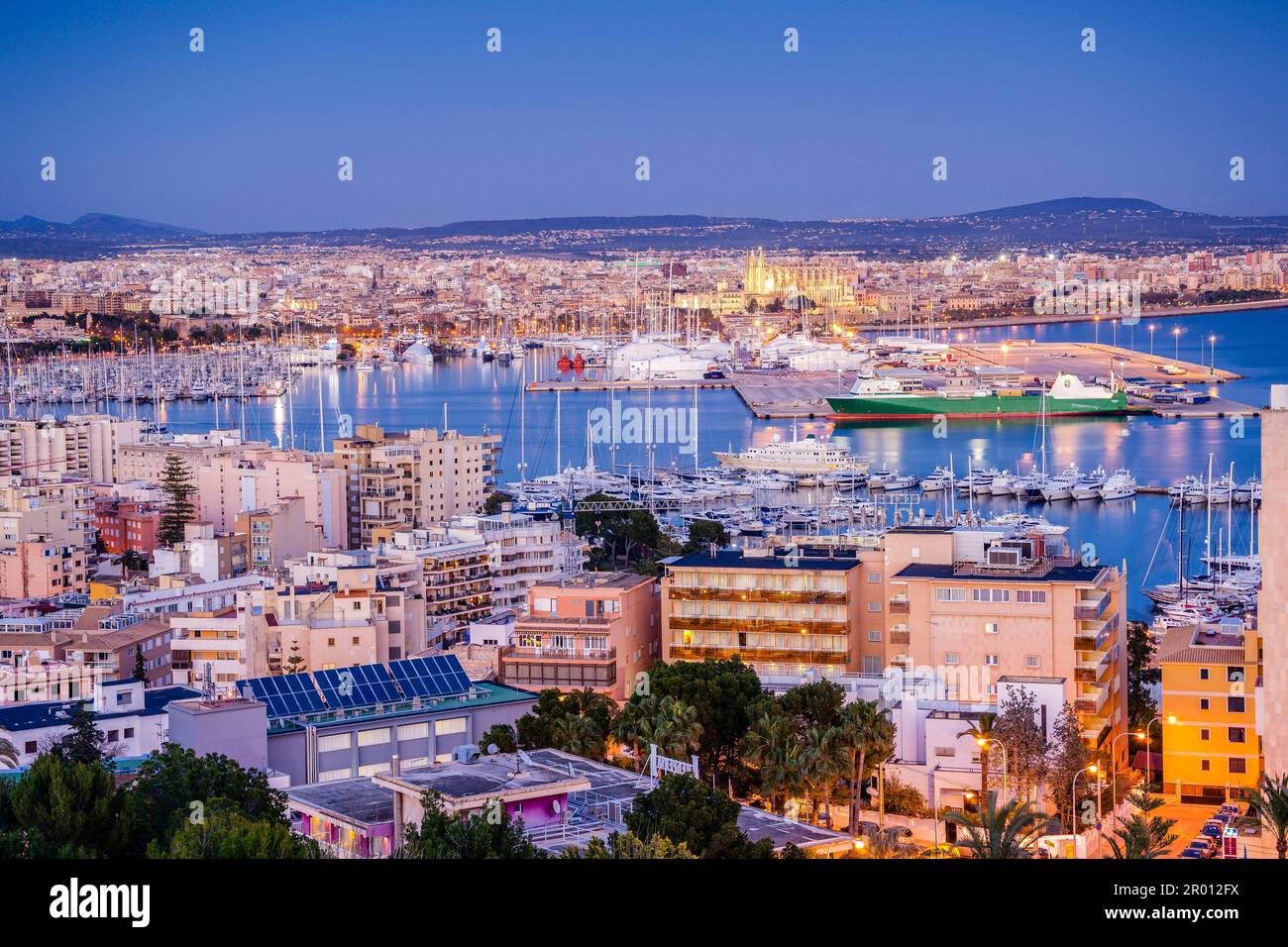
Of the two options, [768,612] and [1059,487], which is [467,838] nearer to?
[768,612]

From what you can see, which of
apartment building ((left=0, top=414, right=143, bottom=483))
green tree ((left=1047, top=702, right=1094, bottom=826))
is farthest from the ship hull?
green tree ((left=1047, top=702, right=1094, bottom=826))

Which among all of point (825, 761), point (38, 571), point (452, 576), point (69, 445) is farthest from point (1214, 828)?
point (69, 445)

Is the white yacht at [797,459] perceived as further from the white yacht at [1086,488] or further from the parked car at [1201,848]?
the parked car at [1201,848]

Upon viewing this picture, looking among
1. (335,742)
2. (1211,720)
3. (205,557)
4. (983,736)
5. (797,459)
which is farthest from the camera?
(797,459)

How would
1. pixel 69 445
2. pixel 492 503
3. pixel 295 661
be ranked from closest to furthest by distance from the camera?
pixel 295 661
pixel 492 503
pixel 69 445

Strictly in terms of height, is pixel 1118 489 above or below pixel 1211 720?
below

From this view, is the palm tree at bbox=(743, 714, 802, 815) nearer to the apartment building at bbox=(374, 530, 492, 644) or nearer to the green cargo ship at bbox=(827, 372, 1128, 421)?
the apartment building at bbox=(374, 530, 492, 644)
